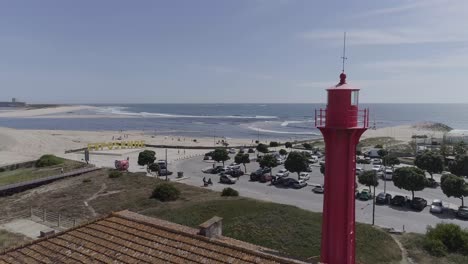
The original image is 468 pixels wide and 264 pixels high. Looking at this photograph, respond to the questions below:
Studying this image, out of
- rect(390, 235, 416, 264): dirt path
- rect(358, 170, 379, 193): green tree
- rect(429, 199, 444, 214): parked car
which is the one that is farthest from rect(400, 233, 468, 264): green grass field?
rect(358, 170, 379, 193): green tree

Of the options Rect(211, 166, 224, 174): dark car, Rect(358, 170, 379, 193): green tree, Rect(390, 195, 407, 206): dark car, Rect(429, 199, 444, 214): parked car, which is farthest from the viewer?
Rect(211, 166, 224, 174): dark car

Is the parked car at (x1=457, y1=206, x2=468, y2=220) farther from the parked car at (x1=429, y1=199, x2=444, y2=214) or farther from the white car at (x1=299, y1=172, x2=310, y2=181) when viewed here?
the white car at (x1=299, y1=172, x2=310, y2=181)

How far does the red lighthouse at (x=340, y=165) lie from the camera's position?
9000 mm

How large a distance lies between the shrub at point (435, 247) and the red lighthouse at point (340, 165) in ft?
41.5

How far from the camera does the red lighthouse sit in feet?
29.5

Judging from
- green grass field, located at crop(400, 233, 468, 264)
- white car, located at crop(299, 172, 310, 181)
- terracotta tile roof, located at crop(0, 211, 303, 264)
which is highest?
terracotta tile roof, located at crop(0, 211, 303, 264)

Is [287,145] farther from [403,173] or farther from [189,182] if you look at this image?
[403,173]

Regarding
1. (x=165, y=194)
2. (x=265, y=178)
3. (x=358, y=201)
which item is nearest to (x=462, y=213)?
(x=358, y=201)

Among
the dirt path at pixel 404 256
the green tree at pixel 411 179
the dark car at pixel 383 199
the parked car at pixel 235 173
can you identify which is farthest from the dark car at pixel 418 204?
the parked car at pixel 235 173

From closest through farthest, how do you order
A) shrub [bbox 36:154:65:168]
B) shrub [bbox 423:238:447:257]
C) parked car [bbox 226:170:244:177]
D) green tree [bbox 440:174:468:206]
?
1. shrub [bbox 423:238:447:257]
2. green tree [bbox 440:174:468:206]
3. parked car [bbox 226:170:244:177]
4. shrub [bbox 36:154:65:168]

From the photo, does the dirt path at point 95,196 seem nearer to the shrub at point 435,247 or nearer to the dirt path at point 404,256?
the dirt path at point 404,256

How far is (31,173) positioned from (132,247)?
36.4m

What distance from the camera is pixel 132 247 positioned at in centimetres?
1060

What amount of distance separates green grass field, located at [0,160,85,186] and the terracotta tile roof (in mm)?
28631
